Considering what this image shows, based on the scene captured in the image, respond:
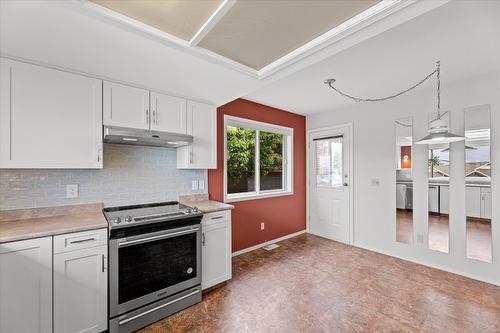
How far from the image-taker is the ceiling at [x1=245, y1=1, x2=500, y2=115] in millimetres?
1664

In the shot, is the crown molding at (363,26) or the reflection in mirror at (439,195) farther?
the reflection in mirror at (439,195)

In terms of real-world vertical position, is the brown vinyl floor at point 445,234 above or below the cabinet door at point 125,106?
below

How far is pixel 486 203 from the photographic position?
2.68m

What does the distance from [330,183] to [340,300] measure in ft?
7.61

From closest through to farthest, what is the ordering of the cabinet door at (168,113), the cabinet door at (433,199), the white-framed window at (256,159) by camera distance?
the cabinet door at (168,113), the cabinet door at (433,199), the white-framed window at (256,159)

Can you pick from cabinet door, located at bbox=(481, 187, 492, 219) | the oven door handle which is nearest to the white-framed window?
the oven door handle

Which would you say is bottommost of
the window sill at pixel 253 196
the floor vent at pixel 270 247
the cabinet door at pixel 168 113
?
the floor vent at pixel 270 247

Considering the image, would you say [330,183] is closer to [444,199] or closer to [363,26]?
[444,199]

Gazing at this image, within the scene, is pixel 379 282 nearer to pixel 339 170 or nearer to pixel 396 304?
pixel 396 304

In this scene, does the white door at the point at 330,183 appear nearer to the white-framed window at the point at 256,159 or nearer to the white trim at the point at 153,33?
the white-framed window at the point at 256,159

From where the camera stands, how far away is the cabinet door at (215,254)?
242 cm

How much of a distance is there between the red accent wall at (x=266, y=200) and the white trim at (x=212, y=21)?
163cm

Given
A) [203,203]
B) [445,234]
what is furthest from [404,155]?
[203,203]

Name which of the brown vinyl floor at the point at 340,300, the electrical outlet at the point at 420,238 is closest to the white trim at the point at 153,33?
the brown vinyl floor at the point at 340,300
